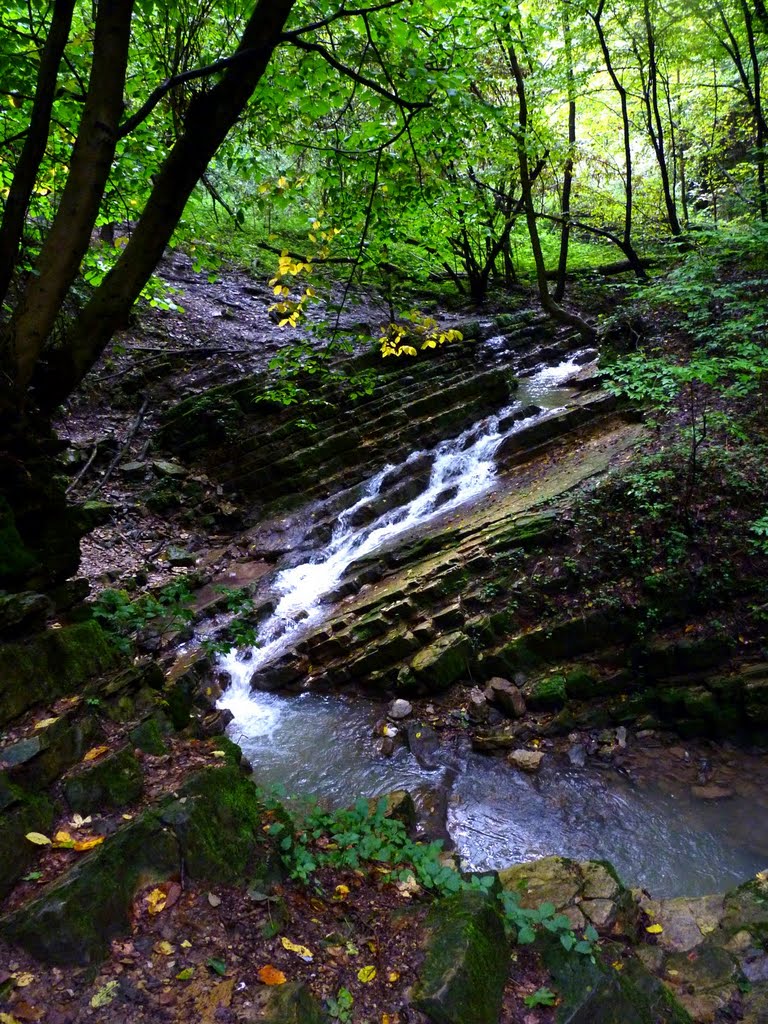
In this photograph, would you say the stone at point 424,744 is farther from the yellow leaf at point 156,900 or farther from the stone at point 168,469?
the stone at point 168,469

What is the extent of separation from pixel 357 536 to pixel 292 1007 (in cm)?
750

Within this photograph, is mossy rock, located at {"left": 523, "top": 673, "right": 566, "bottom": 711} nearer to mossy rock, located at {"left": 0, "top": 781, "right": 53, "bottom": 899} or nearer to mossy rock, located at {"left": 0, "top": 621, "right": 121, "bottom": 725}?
mossy rock, located at {"left": 0, "top": 621, "right": 121, "bottom": 725}

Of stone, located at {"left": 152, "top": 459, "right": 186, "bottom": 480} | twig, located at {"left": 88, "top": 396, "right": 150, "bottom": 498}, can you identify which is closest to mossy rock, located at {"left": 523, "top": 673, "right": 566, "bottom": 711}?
stone, located at {"left": 152, "top": 459, "right": 186, "bottom": 480}

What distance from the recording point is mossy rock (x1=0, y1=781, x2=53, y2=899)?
8.43 ft

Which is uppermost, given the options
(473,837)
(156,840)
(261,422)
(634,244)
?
(634,244)

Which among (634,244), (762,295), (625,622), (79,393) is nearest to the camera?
(625,622)

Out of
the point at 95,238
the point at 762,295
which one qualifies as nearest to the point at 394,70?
the point at 762,295

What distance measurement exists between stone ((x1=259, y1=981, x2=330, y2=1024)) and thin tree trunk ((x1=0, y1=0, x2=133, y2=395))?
130 inches

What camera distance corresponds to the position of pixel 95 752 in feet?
10.9

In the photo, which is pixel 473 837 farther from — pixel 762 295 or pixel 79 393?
pixel 79 393

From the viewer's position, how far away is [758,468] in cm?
690

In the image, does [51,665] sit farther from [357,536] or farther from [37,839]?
[357,536]

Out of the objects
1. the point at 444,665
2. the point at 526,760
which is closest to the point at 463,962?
the point at 526,760

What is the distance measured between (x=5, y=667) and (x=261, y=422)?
8793 millimetres
